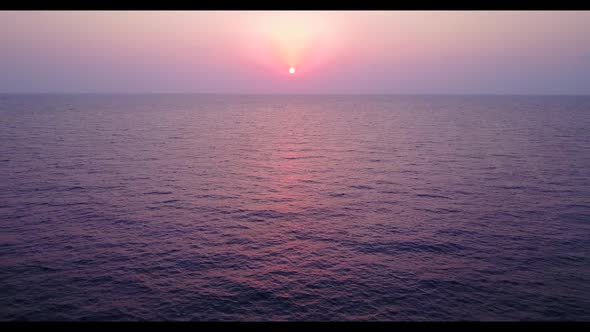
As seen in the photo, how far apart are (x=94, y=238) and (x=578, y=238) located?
156ft

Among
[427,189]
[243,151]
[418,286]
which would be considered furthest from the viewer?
[243,151]

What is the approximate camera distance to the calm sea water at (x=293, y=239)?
26.8 meters

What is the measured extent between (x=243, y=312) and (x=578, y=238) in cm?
Result: 3331

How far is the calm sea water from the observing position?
26781mm

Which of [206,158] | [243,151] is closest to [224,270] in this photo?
[206,158]

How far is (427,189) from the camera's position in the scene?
5522 centimetres

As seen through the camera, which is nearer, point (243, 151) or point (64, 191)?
point (64, 191)

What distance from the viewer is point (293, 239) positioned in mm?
37938
